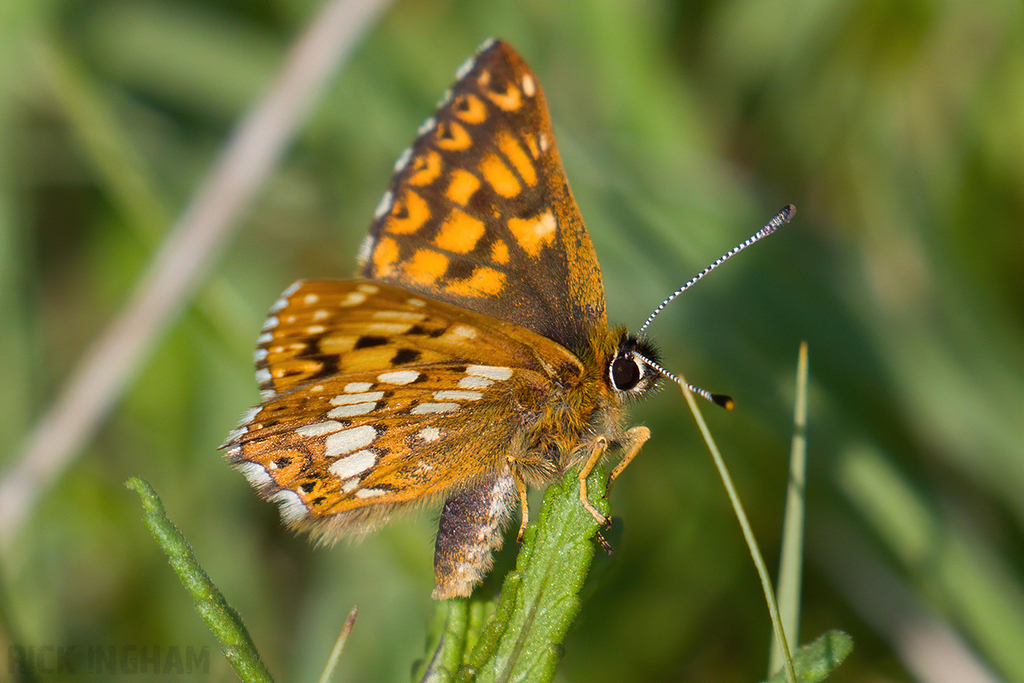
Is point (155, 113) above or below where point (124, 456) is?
above

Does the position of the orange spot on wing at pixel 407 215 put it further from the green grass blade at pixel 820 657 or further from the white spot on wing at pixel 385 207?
the green grass blade at pixel 820 657

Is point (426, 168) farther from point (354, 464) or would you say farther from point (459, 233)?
point (354, 464)

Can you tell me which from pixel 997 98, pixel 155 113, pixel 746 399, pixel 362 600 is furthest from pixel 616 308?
pixel 155 113

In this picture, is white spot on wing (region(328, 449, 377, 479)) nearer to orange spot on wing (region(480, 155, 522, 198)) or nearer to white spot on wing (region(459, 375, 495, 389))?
white spot on wing (region(459, 375, 495, 389))

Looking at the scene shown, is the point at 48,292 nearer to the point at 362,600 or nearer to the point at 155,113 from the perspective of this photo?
the point at 155,113

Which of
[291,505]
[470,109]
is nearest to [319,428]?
[291,505]

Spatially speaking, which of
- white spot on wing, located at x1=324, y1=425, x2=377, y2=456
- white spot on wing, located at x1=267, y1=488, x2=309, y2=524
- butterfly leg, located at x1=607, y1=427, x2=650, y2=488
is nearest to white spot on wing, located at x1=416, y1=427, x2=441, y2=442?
white spot on wing, located at x1=324, y1=425, x2=377, y2=456

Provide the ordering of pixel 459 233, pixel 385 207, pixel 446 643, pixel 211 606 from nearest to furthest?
pixel 211 606 < pixel 446 643 < pixel 459 233 < pixel 385 207

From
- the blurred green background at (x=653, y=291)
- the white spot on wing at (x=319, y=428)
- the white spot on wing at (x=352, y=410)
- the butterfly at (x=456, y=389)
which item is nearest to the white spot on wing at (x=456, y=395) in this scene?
the butterfly at (x=456, y=389)
